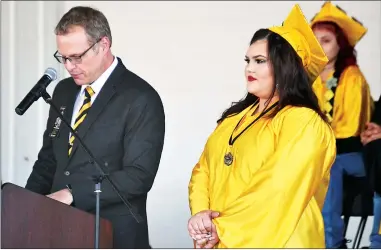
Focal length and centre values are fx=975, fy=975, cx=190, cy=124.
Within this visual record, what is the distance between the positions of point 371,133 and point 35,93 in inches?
74.0

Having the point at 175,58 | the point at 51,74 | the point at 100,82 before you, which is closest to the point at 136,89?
the point at 100,82

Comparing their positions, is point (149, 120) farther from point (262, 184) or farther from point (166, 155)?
point (166, 155)

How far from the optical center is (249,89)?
347 centimetres

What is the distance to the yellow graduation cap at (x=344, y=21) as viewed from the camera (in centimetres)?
494

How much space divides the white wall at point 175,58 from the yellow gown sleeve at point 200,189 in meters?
2.22

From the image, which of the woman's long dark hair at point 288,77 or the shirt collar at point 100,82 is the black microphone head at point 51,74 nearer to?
the shirt collar at point 100,82

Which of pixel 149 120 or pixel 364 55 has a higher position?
pixel 364 55

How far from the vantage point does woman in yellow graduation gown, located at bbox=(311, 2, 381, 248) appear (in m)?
4.70

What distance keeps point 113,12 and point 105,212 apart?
243 cm

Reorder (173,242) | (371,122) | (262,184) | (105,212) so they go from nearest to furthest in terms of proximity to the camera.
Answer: (262,184) < (105,212) < (371,122) < (173,242)

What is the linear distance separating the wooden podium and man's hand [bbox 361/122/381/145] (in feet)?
5.30

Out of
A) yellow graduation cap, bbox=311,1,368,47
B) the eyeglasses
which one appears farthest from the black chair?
the eyeglasses

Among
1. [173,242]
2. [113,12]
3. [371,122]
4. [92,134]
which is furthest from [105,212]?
[113,12]

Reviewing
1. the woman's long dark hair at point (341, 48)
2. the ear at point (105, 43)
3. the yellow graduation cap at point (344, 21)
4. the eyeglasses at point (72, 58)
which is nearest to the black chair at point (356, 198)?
the woman's long dark hair at point (341, 48)
